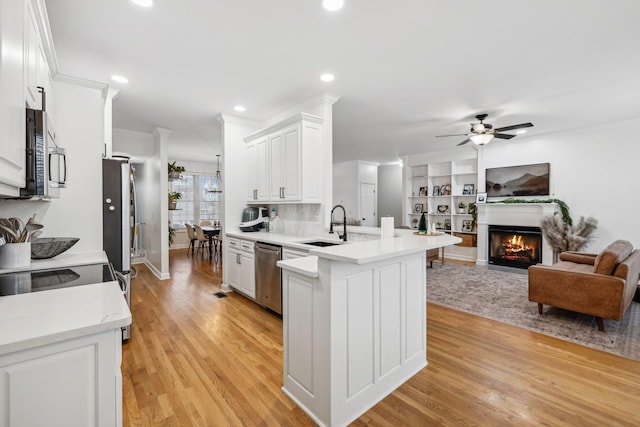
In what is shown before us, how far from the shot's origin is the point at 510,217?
6.07 meters

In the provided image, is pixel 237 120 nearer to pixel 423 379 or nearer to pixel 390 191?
pixel 423 379

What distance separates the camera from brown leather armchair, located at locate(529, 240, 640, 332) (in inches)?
115

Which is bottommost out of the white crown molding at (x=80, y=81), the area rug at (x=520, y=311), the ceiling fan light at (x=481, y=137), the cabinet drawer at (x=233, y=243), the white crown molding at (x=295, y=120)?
the area rug at (x=520, y=311)

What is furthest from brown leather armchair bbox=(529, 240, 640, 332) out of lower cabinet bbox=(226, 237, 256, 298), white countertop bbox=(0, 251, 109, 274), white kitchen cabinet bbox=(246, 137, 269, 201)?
white countertop bbox=(0, 251, 109, 274)

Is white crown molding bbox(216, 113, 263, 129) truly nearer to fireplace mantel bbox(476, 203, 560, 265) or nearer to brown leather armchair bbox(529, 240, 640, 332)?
A: brown leather armchair bbox(529, 240, 640, 332)

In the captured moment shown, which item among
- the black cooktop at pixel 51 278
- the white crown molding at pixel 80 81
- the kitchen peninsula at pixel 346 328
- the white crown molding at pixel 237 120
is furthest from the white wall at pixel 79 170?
the kitchen peninsula at pixel 346 328

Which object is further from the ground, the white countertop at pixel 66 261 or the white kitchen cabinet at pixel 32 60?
the white kitchen cabinet at pixel 32 60

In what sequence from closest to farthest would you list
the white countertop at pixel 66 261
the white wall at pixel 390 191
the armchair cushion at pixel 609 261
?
the white countertop at pixel 66 261
the armchair cushion at pixel 609 261
the white wall at pixel 390 191

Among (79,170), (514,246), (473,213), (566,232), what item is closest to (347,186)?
(473,213)

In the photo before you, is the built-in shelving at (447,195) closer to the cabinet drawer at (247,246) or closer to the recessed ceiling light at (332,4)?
the cabinet drawer at (247,246)

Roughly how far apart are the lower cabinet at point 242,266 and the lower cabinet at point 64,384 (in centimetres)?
275

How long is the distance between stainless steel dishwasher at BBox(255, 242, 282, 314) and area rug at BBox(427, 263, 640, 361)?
7.08ft

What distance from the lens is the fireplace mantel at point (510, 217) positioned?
5613 millimetres

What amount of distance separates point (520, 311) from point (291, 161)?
344cm
